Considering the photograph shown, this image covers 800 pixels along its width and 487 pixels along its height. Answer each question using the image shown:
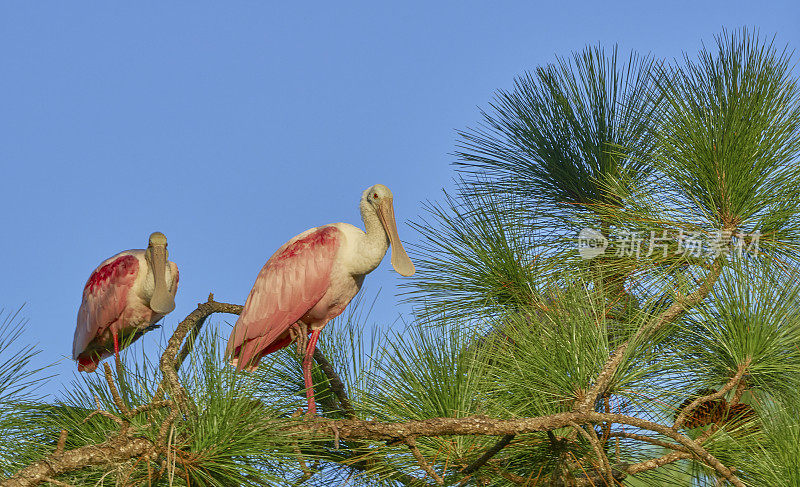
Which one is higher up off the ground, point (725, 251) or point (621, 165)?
point (621, 165)

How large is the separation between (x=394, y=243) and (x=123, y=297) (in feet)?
5.42

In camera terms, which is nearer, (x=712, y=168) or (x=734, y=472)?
(x=734, y=472)

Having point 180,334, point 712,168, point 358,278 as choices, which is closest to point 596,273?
point 712,168

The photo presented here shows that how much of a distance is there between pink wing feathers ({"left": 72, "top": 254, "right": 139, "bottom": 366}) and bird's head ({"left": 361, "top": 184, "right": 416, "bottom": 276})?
147 centimetres

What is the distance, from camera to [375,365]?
2.35 m

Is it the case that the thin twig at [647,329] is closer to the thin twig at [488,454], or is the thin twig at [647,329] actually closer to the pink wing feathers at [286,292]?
the thin twig at [488,454]

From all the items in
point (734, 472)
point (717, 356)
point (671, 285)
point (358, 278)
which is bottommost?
point (734, 472)

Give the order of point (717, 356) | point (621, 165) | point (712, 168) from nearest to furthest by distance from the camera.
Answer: point (717, 356), point (712, 168), point (621, 165)

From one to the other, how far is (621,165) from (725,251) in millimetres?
776

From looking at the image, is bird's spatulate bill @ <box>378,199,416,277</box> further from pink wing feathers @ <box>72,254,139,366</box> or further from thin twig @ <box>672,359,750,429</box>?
pink wing feathers @ <box>72,254,139,366</box>

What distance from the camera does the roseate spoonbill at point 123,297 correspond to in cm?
411

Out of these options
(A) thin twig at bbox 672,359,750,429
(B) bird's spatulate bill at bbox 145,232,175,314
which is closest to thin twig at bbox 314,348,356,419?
(A) thin twig at bbox 672,359,750,429

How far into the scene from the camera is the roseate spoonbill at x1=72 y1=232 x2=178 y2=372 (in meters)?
4.11

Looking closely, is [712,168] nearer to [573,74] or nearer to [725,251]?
[725,251]
